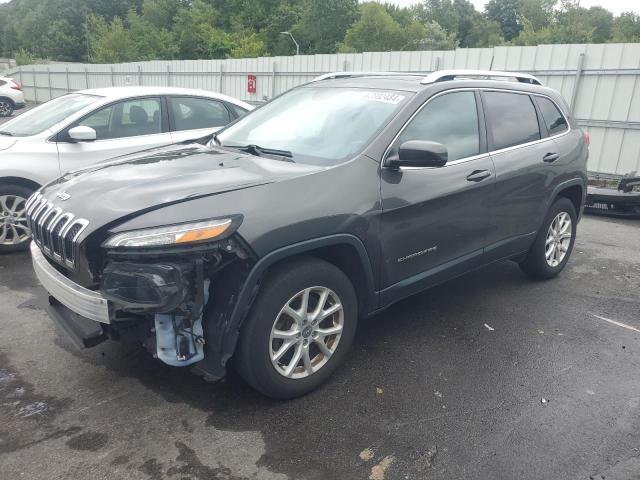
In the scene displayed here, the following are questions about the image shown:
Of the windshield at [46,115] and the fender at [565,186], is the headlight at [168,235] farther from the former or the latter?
the windshield at [46,115]

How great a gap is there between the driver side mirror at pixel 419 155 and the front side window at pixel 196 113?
3716 mm

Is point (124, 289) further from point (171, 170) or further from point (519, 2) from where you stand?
point (519, 2)

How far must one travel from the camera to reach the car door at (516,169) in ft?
13.4

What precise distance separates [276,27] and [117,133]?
75.2 metres

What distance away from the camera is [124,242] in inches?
99.4

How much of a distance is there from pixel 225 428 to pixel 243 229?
1048 mm

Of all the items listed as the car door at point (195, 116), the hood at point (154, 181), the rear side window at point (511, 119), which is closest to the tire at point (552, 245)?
the rear side window at point (511, 119)

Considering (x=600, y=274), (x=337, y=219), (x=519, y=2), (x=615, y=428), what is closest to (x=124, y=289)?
(x=337, y=219)

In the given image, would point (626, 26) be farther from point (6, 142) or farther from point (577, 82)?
point (6, 142)

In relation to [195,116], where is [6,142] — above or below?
below

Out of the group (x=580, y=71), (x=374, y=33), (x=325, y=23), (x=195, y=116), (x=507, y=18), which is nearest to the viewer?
(x=195, y=116)

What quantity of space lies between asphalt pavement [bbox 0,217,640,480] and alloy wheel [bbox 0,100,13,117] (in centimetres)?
2013

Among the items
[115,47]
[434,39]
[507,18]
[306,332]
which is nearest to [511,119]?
[306,332]

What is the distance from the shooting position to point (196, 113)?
6.39 metres
